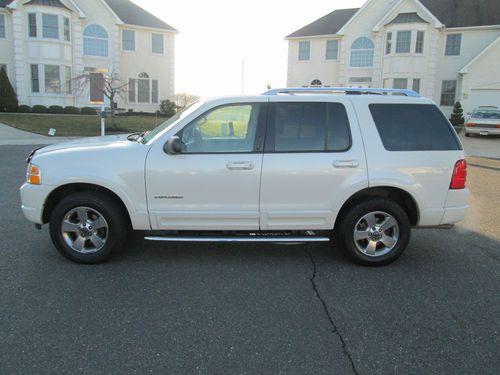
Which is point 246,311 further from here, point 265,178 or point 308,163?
point 308,163

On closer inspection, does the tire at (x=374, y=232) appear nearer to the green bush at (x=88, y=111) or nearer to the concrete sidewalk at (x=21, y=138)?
the concrete sidewalk at (x=21, y=138)

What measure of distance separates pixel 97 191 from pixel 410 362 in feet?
11.4

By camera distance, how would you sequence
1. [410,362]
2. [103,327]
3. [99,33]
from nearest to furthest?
1. [410,362]
2. [103,327]
3. [99,33]

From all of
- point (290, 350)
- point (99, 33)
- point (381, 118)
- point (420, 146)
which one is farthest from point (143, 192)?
point (99, 33)

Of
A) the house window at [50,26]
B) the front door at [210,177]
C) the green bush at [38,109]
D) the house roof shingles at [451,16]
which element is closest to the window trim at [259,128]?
the front door at [210,177]

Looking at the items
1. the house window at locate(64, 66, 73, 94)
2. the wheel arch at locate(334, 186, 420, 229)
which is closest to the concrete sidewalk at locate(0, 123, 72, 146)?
the house window at locate(64, 66, 73, 94)

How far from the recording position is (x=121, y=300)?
3.91 m

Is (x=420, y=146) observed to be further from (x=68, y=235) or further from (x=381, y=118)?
(x=68, y=235)

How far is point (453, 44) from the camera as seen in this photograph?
106 feet

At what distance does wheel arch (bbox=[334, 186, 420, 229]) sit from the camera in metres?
4.86

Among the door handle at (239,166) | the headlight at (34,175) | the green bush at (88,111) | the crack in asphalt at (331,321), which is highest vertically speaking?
the green bush at (88,111)

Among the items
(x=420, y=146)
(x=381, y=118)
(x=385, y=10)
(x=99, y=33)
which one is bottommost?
(x=420, y=146)

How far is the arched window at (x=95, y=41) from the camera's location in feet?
105

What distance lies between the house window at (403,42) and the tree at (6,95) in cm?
2716
